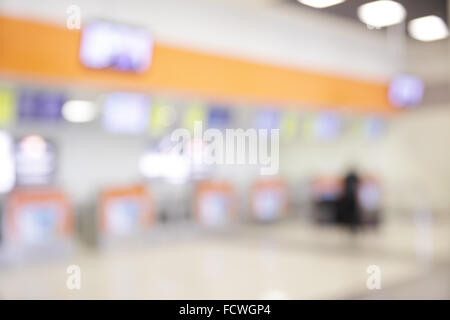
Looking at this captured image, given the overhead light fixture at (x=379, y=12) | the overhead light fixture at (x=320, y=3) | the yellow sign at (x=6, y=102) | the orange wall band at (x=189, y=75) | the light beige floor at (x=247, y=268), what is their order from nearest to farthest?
1. the overhead light fixture at (x=320, y=3)
2. the overhead light fixture at (x=379, y=12)
3. the light beige floor at (x=247, y=268)
4. the orange wall band at (x=189, y=75)
5. the yellow sign at (x=6, y=102)

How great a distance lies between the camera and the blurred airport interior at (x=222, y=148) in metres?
4.34

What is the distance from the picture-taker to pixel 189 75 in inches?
244

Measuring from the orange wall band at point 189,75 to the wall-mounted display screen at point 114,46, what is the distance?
260 millimetres

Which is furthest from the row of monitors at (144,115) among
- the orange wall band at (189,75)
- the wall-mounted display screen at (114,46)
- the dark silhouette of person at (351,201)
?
the dark silhouette of person at (351,201)

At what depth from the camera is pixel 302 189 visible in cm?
998

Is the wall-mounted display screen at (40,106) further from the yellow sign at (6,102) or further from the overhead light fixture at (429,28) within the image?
the overhead light fixture at (429,28)

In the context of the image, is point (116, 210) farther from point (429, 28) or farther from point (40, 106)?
point (429, 28)

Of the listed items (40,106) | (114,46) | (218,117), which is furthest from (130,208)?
(114,46)

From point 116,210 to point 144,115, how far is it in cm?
142

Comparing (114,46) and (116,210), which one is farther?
(116,210)

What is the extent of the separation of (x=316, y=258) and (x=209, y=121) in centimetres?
287

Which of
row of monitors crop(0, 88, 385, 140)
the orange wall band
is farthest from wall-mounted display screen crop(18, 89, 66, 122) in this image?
the orange wall band

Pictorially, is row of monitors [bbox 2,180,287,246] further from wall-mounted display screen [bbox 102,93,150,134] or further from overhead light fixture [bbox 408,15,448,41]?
overhead light fixture [bbox 408,15,448,41]
